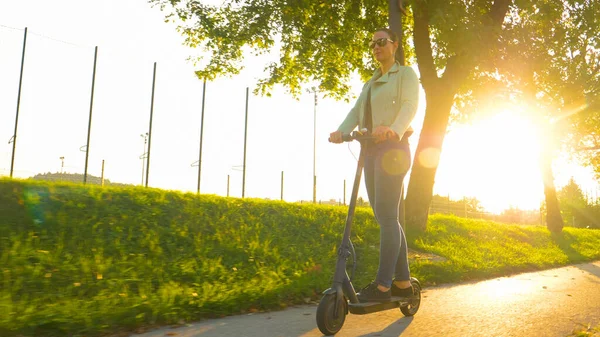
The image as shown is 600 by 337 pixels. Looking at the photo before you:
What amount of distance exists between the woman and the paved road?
0.28 meters

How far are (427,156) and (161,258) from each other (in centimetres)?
714

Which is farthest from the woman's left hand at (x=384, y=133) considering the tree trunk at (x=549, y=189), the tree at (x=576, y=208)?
the tree at (x=576, y=208)

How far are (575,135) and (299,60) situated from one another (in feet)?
50.7

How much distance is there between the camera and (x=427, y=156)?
11.0 m

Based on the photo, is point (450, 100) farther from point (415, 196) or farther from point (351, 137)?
point (351, 137)

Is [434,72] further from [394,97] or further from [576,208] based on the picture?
[576,208]

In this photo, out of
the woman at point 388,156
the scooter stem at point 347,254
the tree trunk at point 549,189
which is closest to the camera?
the scooter stem at point 347,254

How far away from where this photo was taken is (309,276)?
558 centimetres

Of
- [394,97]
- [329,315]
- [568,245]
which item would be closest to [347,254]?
[329,315]

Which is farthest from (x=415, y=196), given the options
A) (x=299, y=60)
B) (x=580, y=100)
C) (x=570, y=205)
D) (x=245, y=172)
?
(x=570, y=205)

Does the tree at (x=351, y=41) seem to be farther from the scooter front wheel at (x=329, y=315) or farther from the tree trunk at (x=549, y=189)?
the tree trunk at (x=549, y=189)

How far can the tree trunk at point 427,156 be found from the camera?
1076cm

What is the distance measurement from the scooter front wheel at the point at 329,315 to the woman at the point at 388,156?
0.26 m

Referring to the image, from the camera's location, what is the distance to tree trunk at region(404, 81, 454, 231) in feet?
35.3
